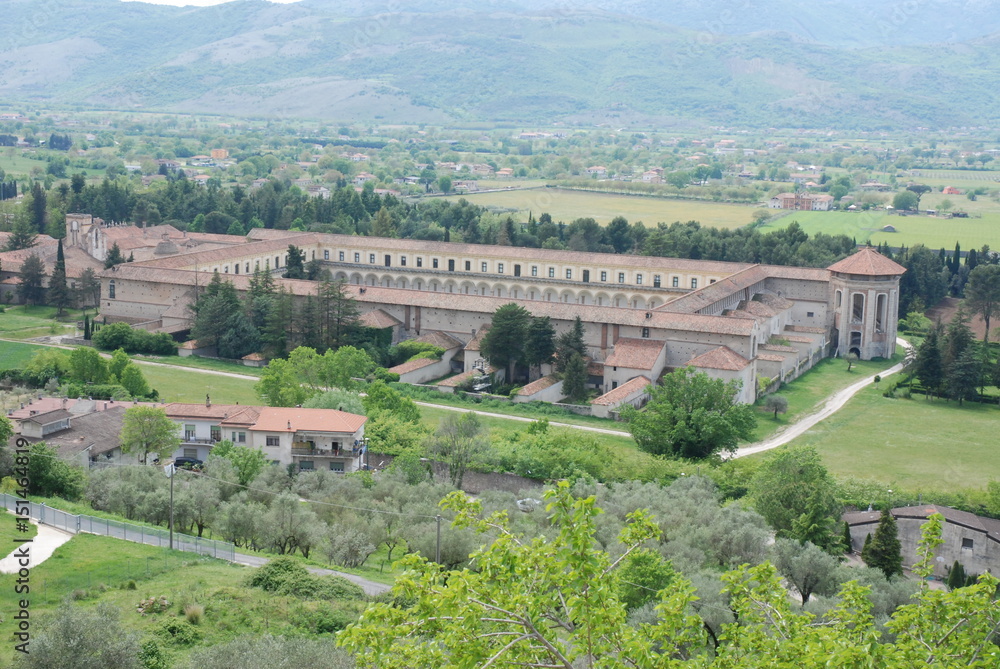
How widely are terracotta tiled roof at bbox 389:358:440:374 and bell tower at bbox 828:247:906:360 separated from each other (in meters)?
18.6

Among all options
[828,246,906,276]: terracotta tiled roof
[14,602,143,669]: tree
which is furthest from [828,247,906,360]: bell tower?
[14,602,143,669]: tree

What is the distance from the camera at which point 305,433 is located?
112ft

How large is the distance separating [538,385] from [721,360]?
20.4ft

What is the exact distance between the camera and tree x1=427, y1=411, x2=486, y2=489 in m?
33.9

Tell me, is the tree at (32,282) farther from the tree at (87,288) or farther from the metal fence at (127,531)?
the metal fence at (127,531)

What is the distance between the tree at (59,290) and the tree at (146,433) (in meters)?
24.2

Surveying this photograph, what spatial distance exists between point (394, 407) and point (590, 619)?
2740 centimetres

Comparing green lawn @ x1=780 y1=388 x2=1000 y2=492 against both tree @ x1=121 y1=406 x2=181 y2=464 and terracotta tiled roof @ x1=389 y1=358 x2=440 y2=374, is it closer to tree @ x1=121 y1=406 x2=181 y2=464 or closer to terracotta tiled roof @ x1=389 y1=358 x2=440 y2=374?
terracotta tiled roof @ x1=389 y1=358 x2=440 y2=374

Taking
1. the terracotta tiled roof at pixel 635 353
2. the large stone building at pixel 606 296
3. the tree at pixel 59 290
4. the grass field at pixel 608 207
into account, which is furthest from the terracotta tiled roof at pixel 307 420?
the grass field at pixel 608 207

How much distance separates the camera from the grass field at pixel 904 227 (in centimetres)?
8512

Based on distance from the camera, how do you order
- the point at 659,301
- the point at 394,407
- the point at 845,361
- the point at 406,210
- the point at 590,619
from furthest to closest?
the point at 406,210 < the point at 659,301 < the point at 845,361 < the point at 394,407 < the point at 590,619

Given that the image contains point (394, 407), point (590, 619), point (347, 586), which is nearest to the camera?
point (590, 619)

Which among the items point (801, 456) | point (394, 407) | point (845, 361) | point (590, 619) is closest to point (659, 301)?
point (845, 361)

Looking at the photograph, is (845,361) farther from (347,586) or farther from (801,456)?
(347,586)
